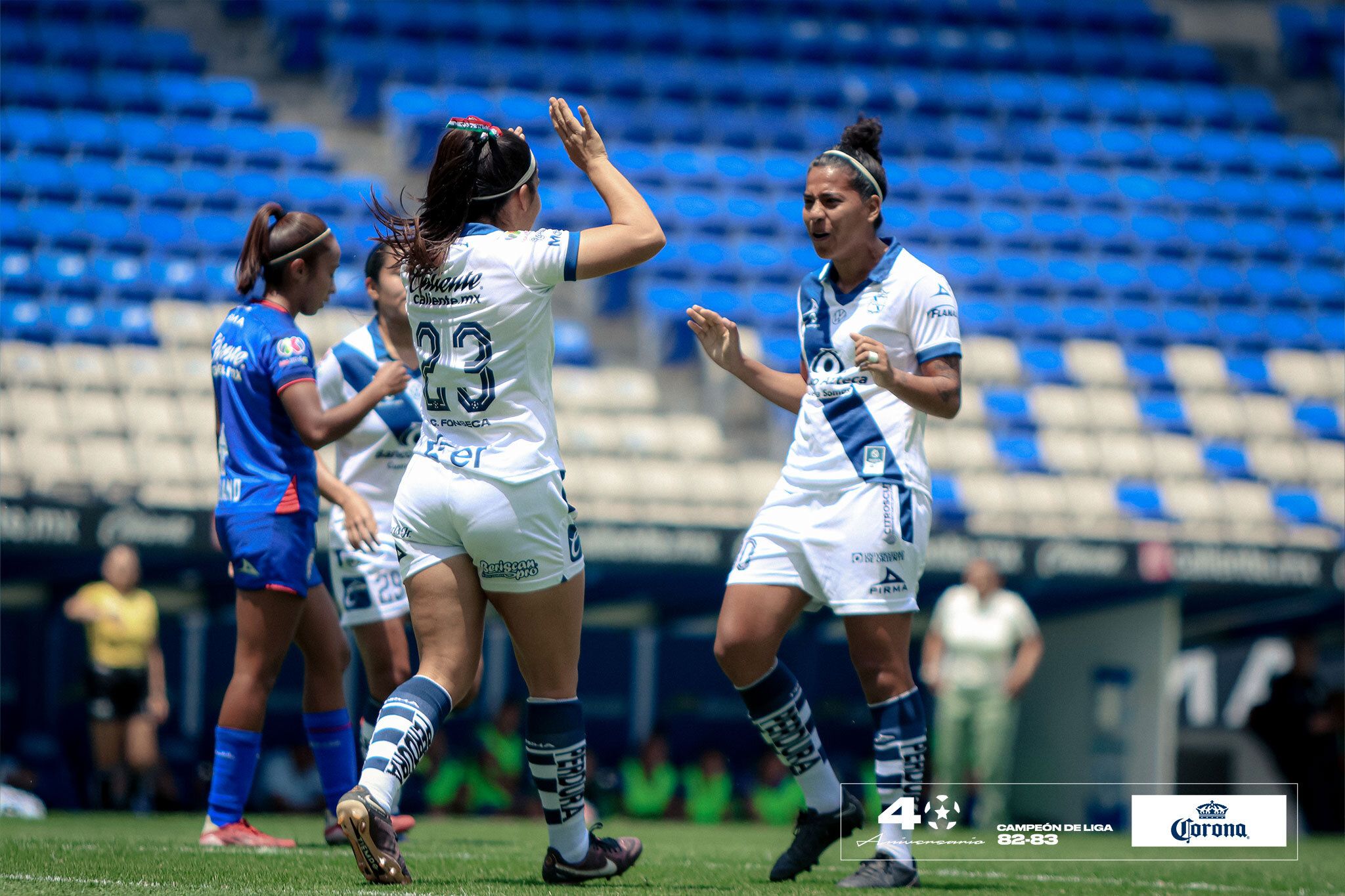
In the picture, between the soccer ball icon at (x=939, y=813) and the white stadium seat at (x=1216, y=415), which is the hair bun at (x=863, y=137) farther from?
the white stadium seat at (x=1216, y=415)

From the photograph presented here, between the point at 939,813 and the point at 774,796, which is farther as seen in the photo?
the point at 774,796

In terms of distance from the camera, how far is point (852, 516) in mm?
4613

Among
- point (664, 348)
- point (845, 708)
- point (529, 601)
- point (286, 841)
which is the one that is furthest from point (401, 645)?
point (664, 348)

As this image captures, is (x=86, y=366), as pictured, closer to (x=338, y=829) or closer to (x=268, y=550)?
(x=338, y=829)

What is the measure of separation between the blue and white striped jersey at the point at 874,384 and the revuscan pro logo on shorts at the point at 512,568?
1.08 m

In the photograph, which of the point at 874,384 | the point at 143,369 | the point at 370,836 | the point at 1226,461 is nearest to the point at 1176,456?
the point at 1226,461

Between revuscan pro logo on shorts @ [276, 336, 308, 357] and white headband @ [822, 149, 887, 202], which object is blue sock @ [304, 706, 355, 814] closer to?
revuscan pro logo on shorts @ [276, 336, 308, 357]

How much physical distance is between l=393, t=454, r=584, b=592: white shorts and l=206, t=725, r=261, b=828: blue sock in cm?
144

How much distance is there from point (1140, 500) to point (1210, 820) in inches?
327

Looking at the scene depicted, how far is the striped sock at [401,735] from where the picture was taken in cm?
377

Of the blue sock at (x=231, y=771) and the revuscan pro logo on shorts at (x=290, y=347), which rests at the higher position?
the revuscan pro logo on shorts at (x=290, y=347)

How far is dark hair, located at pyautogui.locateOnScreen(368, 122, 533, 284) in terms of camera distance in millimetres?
4039

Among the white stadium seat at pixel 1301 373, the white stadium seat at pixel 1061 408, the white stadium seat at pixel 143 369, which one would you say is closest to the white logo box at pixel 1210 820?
the white stadium seat at pixel 1061 408

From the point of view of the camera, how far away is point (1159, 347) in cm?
1466
